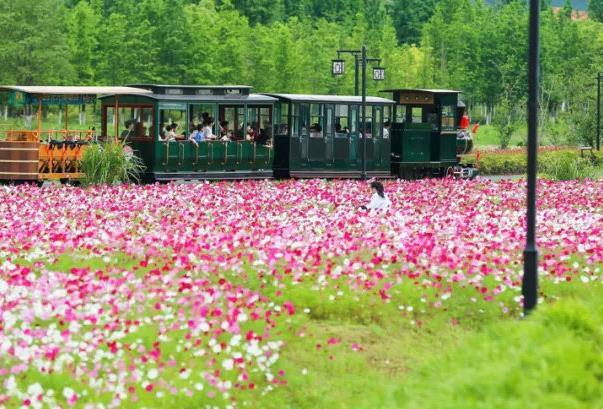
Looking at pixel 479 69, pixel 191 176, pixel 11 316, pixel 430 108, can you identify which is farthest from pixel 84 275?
pixel 479 69

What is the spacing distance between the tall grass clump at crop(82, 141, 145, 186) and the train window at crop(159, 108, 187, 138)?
116 inches

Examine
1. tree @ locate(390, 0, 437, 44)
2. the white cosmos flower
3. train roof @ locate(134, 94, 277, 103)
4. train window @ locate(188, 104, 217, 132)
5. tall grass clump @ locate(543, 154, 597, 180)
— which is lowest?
the white cosmos flower

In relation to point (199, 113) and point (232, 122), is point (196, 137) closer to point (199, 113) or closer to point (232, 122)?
point (199, 113)

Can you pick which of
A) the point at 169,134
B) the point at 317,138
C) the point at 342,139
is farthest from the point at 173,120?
the point at 342,139

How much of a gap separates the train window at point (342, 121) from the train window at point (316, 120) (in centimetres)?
55

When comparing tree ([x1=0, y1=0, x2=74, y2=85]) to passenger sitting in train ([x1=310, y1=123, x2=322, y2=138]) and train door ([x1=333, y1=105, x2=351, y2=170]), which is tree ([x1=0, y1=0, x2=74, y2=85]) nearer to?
train door ([x1=333, y1=105, x2=351, y2=170])

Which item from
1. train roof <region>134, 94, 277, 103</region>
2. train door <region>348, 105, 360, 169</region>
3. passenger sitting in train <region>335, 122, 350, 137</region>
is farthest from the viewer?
train door <region>348, 105, 360, 169</region>

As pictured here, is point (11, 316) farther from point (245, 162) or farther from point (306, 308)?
point (245, 162)

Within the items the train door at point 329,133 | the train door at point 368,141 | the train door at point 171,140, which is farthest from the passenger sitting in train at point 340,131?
the train door at point 171,140

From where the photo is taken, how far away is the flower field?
11.9m

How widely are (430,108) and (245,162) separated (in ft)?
26.6

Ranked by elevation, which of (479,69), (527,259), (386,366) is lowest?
(386,366)

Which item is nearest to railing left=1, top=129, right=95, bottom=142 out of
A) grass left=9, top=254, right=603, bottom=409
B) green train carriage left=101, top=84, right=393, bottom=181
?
green train carriage left=101, top=84, right=393, bottom=181

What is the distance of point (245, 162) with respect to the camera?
3619cm
